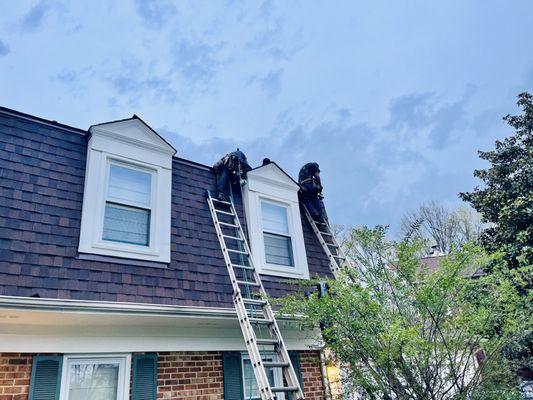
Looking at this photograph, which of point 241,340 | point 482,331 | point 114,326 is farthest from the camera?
point 241,340

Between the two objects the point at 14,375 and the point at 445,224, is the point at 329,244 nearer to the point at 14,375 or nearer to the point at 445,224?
the point at 14,375

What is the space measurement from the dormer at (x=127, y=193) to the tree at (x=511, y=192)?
275 inches

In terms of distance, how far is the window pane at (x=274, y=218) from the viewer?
20.7 feet

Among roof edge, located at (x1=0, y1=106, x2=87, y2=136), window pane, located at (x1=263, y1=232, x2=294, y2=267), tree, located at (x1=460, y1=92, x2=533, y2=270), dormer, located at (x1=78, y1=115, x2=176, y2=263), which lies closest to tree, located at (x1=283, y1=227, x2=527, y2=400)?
window pane, located at (x1=263, y1=232, x2=294, y2=267)

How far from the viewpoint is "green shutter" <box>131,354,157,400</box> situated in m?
4.04

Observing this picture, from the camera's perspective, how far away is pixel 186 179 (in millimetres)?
5672

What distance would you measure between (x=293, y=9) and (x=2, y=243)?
41.8ft

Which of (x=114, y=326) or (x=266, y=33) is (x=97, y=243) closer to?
(x=114, y=326)

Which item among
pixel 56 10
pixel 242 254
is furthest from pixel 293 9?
pixel 242 254

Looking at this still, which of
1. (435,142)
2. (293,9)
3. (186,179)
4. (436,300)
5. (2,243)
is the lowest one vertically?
(436,300)

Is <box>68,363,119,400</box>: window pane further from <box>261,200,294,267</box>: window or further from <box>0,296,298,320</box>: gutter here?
<box>261,200,294,267</box>: window

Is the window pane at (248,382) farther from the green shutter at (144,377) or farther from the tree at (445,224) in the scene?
the tree at (445,224)

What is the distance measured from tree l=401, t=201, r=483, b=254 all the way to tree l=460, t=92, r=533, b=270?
10.6 m

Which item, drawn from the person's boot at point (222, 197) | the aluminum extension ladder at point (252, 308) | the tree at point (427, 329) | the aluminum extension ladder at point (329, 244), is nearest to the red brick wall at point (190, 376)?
the aluminum extension ladder at point (252, 308)
